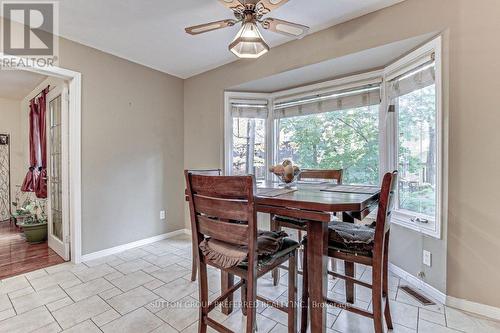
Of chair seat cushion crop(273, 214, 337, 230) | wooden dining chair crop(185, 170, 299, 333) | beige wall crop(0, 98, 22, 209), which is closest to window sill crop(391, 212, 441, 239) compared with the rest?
chair seat cushion crop(273, 214, 337, 230)

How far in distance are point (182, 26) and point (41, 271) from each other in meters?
2.87

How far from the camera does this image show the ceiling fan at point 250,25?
170 centimetres

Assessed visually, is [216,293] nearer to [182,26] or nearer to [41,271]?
[41,271]

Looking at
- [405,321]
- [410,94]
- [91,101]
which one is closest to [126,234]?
[91,101]

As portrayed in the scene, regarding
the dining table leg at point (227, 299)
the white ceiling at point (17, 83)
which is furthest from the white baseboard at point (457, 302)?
the white ceiling at point (17, 83)

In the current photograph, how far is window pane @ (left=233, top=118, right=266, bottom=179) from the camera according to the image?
3.58 metres

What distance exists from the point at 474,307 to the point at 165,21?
3.49 meters

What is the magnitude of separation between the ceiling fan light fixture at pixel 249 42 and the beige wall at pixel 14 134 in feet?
17.3

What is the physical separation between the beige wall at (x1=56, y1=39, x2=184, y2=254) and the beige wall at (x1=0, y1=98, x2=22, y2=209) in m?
3.23

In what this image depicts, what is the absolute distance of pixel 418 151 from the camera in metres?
2.35

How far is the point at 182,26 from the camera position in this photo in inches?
98.1

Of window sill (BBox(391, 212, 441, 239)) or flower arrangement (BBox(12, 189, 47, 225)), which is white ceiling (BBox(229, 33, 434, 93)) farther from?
flower arrangement (BBox(12, 189, 47, 225))

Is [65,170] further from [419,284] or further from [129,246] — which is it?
[419,284]

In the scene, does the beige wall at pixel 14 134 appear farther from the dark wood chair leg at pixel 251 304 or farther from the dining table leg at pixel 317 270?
the dining table leg at pixel 317 270
